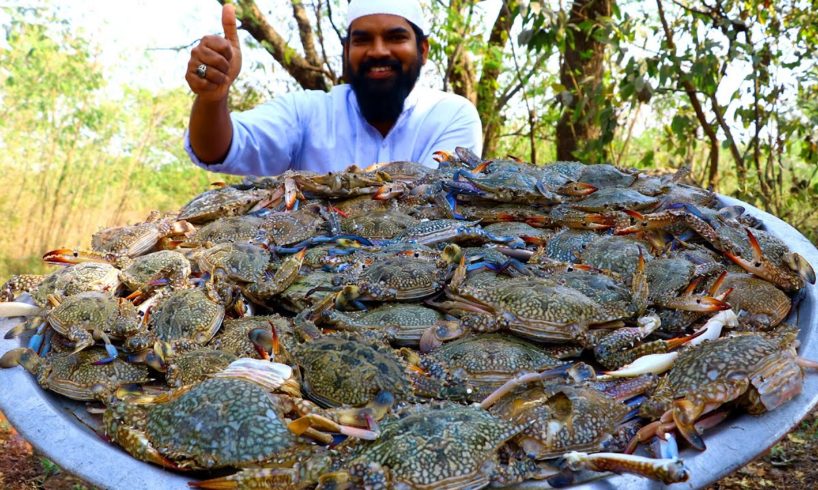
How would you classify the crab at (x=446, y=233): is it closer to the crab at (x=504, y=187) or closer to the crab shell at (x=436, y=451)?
the crab at (x=504, y=187)

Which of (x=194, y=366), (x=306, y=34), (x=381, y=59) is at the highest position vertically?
(x=306, y=34)

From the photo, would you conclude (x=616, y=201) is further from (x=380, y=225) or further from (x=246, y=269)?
(x=246, y=269)

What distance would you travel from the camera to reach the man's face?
14.4 ft

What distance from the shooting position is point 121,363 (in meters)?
1.81

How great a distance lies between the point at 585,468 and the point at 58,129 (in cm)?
798

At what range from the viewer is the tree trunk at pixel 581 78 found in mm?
6031

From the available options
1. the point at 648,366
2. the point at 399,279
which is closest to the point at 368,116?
the point at 399,279

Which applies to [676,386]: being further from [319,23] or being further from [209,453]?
[319,23]

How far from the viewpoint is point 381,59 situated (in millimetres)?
4445

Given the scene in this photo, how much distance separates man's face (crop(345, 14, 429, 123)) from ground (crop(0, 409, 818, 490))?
9.40 ft

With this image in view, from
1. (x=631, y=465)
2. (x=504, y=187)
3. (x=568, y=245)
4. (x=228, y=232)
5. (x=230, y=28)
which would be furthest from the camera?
(x=230, y=28)

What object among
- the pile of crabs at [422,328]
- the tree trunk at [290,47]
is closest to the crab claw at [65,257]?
the pile of crabs at [422,328]

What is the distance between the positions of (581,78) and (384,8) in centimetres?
301

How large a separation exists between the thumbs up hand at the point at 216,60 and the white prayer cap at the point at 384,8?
1706 mm
